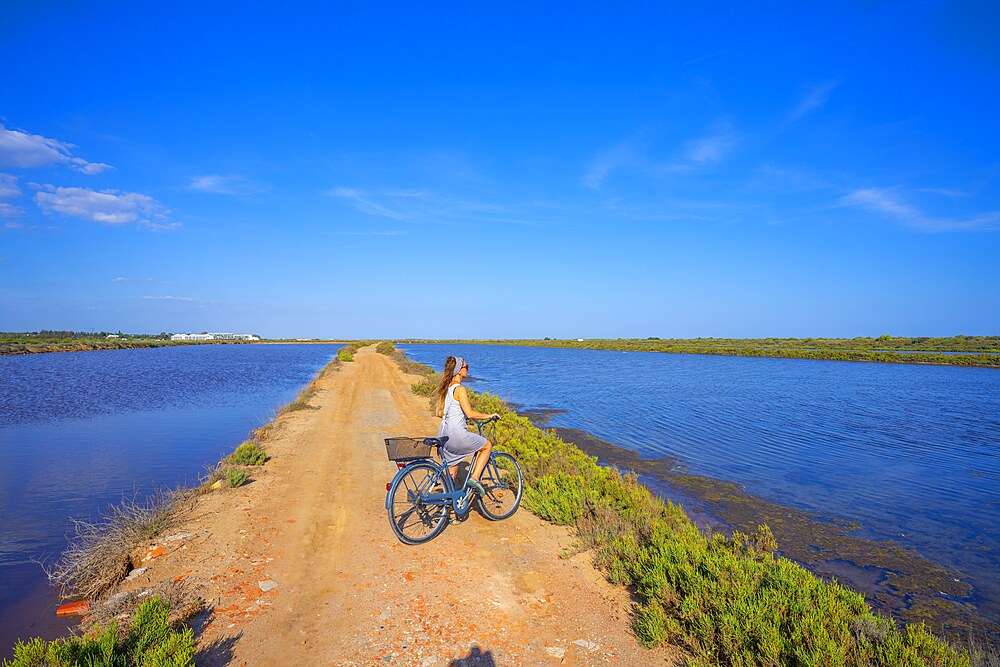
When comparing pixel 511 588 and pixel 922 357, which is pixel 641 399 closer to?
pixel 511 588


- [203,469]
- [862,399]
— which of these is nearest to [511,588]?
[203,469]

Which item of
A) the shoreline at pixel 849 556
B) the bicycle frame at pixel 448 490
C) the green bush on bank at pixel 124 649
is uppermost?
the bicycle frame at pixel 448 490

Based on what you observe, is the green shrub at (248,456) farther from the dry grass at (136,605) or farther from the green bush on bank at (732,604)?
the green bush on bank at (732,604)

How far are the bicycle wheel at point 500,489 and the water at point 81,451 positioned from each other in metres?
4.93

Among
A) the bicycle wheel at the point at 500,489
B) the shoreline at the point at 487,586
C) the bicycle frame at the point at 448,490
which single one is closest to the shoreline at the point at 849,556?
the shoreline at the point at 487,586

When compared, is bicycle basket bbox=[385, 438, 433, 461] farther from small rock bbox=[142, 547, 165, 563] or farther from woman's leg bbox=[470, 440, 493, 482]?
small rock bbox=[142, 547, 165, 563]

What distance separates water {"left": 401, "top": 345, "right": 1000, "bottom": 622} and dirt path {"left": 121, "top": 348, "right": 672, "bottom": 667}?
5.78m

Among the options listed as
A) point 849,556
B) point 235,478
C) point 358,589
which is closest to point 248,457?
point 235,478

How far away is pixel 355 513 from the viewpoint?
7840mm

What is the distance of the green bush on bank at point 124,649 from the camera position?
352 centimetres

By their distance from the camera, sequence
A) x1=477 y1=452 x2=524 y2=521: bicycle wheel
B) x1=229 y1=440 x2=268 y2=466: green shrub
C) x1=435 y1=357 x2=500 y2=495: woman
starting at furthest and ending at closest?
1. x1=229 y1=440 x2=268 y2=466: green shrub
2. x1=477 y1=452 x2=524 y2=521: bicycle wheel
3. x1=435 y1=357 x2=500 y2=495: woman

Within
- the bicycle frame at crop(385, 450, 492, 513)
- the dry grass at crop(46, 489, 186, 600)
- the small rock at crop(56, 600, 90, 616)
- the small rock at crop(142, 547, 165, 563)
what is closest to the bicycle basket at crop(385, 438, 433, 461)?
the bicycle frame at crop(385, 450, 492, 513)

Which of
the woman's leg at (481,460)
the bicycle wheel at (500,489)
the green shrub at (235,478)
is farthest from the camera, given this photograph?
the green shrub at (235,478)

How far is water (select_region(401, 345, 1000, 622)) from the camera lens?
970 centimetres
